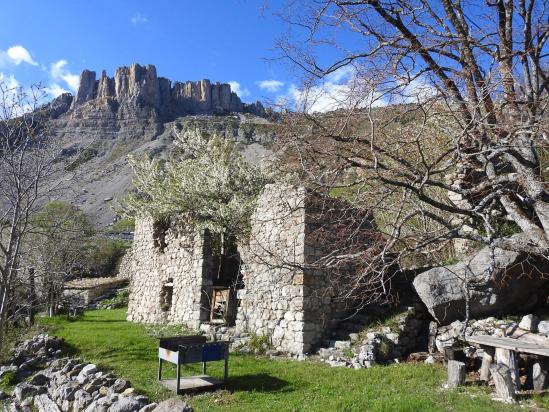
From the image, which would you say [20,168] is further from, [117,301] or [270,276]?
[117,301]

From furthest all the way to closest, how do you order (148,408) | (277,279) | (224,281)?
(224,281) → (277,279) → (148,408)

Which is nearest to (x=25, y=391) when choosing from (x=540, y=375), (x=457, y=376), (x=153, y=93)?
(x=457, y=376)

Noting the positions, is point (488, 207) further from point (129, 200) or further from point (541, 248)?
point (129, 200)

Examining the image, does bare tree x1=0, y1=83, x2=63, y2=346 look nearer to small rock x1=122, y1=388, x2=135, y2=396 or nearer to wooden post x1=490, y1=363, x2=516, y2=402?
small rock x1=122, y1=388, x2=135, y2=396

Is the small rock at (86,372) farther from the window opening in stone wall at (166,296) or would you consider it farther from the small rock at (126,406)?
the window opening in stone wall at (166,296)

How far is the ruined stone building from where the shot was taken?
9.85 meters

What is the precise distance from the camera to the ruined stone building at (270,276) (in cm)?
985

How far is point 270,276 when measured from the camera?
10.7 m

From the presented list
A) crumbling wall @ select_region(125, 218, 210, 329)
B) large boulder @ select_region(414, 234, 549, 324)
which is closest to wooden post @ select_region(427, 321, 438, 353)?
large boulder @ select_region(414, 234, 549, 324)

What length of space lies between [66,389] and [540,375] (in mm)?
7380

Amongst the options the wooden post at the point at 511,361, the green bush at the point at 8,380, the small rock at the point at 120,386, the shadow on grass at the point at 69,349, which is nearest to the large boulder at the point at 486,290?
the wooden post at the point at 511,361

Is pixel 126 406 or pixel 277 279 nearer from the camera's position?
pixel 126 406

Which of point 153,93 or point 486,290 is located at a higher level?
point 153,93

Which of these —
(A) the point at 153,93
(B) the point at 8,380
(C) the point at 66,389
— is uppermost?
(A) the point at 153,93
